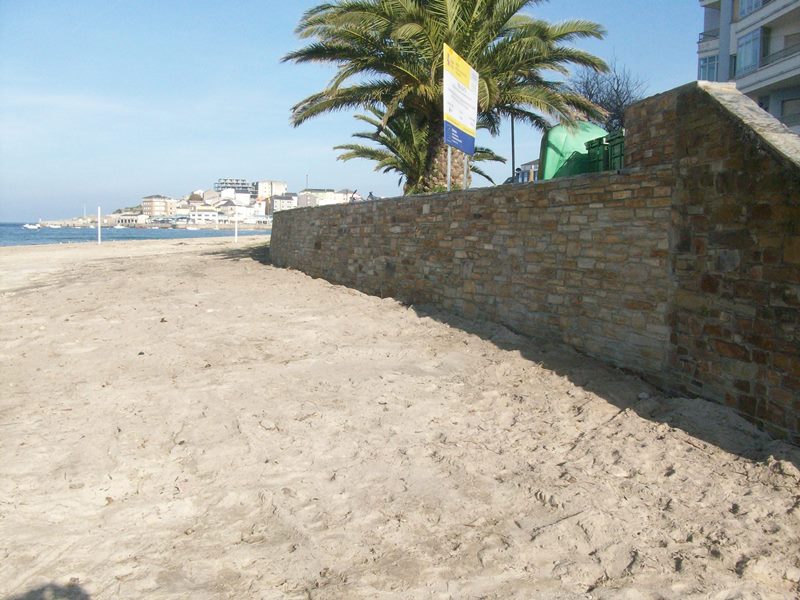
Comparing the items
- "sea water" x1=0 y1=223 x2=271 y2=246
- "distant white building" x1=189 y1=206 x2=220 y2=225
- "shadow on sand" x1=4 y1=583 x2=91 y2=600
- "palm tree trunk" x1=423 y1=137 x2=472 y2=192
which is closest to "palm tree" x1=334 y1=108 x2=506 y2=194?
"palm tree trunk" x1=423 y1=137 x2=472 y2=192

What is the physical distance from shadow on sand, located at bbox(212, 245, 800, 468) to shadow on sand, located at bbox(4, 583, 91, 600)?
414cm

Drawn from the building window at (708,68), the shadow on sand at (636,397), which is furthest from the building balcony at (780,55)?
the shadow on sand at (636,397)

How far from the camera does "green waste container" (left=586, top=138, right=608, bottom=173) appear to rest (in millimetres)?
7493

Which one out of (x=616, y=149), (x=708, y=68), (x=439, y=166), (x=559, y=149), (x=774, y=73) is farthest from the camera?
(x=708, y=68)

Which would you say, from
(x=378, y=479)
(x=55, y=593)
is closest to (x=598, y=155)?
(x=378, y=479)

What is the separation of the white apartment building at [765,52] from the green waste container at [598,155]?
2163cm

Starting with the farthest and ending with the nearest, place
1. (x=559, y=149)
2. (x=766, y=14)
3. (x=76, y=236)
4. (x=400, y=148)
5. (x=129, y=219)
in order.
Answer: (x=129, y=219), (x=76, y=236), (x=766, y=14), (x=400, y=148), (x=559, y=149)

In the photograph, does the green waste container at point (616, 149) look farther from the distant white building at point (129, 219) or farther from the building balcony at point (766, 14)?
the distant white building at point (129, 219)

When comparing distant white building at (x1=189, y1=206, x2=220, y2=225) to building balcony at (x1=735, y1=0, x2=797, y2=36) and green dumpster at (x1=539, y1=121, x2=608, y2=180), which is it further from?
green dumpster at (x1=539, y1=121, x2=608, y2=180)

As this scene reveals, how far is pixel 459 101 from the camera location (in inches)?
394

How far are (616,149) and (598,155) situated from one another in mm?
587

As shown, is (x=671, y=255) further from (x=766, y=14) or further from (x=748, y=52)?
(x=748, y=52)

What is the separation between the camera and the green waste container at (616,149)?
22.8 ft

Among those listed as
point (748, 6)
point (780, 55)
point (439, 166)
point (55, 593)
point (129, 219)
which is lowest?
point (55, 593)
